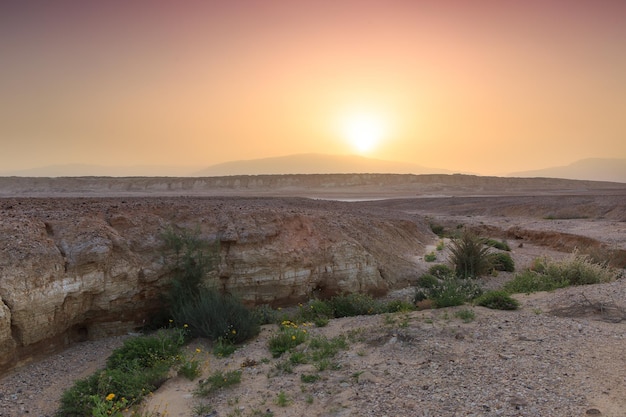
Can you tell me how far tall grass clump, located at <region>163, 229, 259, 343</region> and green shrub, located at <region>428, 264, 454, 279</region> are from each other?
22.4 feet

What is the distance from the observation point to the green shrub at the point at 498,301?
909 centimetres

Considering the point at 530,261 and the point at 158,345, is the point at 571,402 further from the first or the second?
the point at 530,261

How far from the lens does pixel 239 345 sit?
8.09m

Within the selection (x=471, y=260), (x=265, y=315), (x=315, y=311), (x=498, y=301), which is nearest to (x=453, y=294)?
(x=498, y=301)

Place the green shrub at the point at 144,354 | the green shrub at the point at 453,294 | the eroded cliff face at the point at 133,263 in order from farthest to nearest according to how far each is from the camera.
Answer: the green shrub at the point at 453,294 → the eroded cliff face at the point at 133,263 → the green shrub at the point at 144,354

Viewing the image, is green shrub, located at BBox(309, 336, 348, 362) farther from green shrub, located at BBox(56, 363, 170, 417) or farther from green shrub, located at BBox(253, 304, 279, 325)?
green shrub, located at BBox(56, 363, 170, 417)

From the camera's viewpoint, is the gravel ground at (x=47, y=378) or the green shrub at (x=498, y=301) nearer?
the gravel ground at (x=47, y=378)

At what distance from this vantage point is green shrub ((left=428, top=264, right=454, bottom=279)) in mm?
13812

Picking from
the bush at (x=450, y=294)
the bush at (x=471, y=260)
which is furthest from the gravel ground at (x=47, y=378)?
the bush at (x=471, y=260)

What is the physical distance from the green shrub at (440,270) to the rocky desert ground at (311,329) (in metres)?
0.38

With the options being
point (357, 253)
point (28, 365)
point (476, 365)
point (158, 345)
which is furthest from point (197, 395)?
point (357, 253)

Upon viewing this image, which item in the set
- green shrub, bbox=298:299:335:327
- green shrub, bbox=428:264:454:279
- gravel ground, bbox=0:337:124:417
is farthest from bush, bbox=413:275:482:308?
gravel ground, bbox=0:337:124:417

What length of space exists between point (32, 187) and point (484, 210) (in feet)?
191

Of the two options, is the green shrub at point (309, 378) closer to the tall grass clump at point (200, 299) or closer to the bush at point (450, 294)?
the tall grass clump at point (200, 299)
